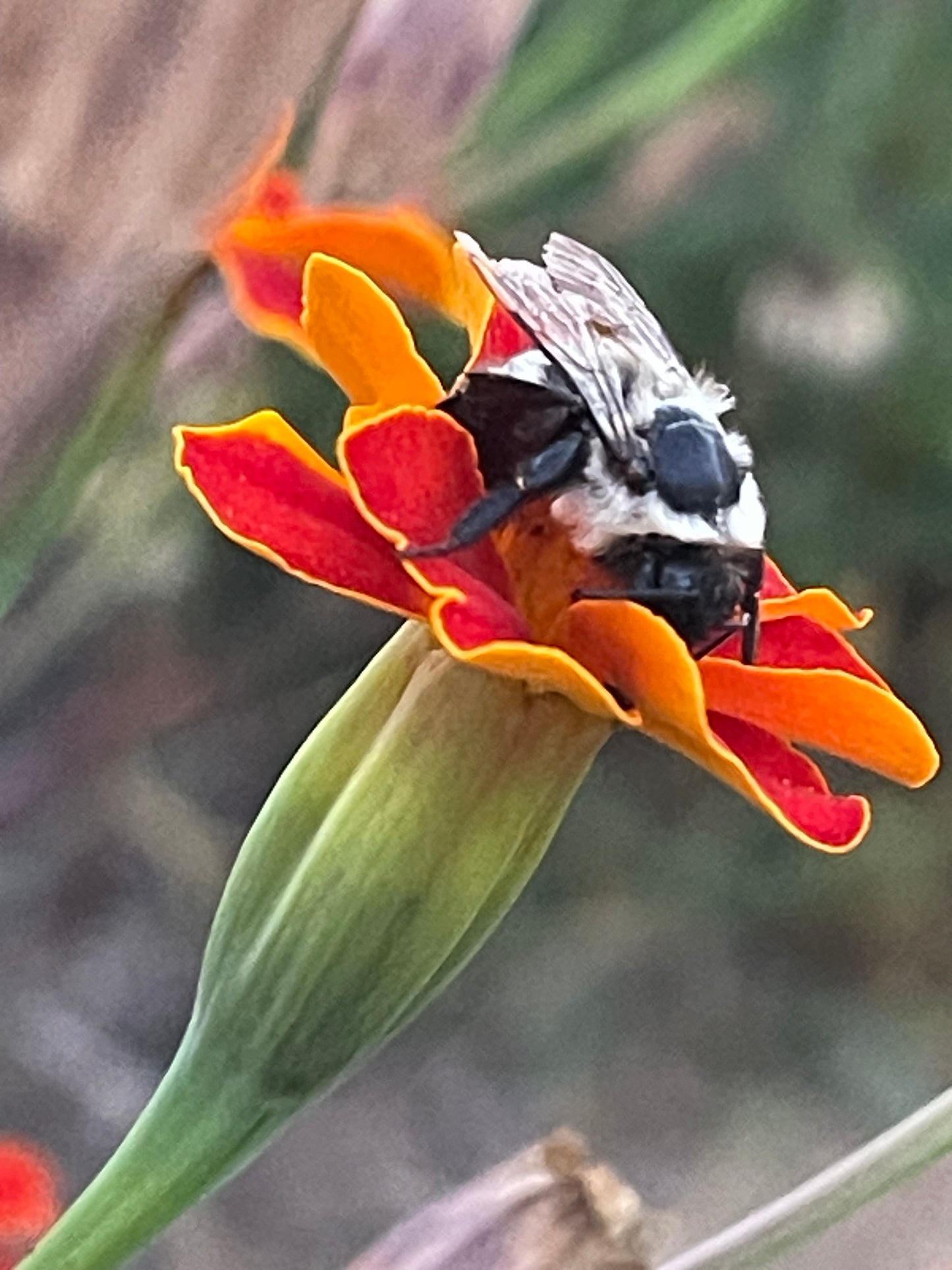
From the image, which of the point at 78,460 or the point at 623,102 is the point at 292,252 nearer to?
the point at 78,460

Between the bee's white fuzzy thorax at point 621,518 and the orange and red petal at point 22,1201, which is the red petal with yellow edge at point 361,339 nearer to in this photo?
the bee's white fuzzy thorax at point 621,518

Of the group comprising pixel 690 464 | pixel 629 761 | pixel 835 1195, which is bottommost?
pixel 629 761

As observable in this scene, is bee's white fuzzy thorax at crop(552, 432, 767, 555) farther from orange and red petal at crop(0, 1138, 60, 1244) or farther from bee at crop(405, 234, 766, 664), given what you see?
orange and red petal at crop(0, 1138, 60, 1244)

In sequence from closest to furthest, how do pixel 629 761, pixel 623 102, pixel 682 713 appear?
1. pixel 682 713
2. pixel 623 102
3. pixel 629 761

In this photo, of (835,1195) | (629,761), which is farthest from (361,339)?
(629,761)

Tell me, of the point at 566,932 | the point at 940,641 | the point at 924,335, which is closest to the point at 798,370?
the point at 924,335

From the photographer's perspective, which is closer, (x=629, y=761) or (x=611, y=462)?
(x=611, y=462)
